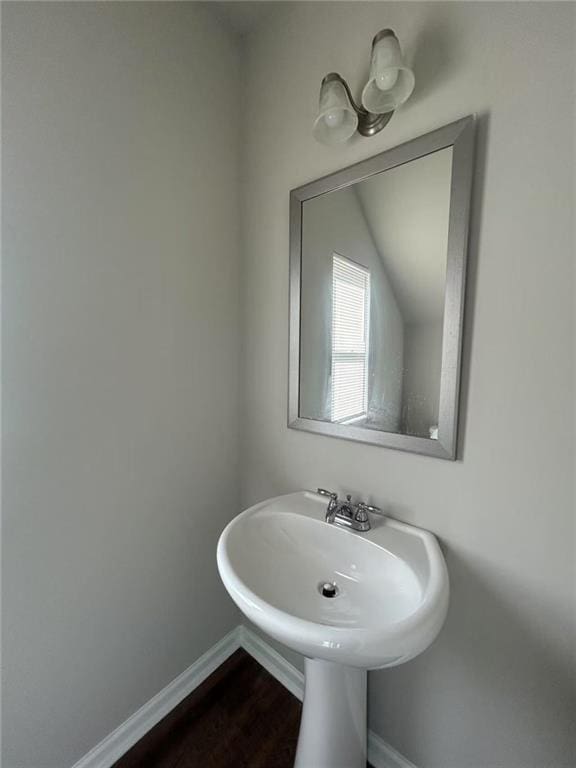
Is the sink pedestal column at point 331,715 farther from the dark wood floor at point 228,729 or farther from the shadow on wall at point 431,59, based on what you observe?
the shadow on wall at point 431,59

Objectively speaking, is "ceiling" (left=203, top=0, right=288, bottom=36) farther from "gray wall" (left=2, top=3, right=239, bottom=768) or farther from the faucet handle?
the faucet handle

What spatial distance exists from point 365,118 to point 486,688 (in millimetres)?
1592

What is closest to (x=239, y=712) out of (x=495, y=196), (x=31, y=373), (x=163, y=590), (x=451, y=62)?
(x=163, y=590)

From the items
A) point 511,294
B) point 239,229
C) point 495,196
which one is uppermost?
point 239,229

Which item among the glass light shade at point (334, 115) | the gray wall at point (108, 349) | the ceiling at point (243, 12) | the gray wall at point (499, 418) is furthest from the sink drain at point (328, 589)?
the ceiling at point (243, 12)

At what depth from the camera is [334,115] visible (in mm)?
855

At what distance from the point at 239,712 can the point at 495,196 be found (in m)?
1.83

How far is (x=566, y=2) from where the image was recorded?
616mm

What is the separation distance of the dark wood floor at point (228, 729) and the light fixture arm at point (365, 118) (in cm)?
197

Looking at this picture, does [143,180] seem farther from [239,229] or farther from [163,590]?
[163,590]

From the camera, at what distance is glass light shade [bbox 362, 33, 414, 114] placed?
72 cm

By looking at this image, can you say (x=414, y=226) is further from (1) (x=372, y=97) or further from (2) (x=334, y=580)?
(2) (x=334, y=580)

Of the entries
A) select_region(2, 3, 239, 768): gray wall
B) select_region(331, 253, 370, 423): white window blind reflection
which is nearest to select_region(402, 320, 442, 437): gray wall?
select_region(331, 253, 370, 423): white window blind reflection

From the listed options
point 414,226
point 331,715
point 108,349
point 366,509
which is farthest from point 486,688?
point 108,349
